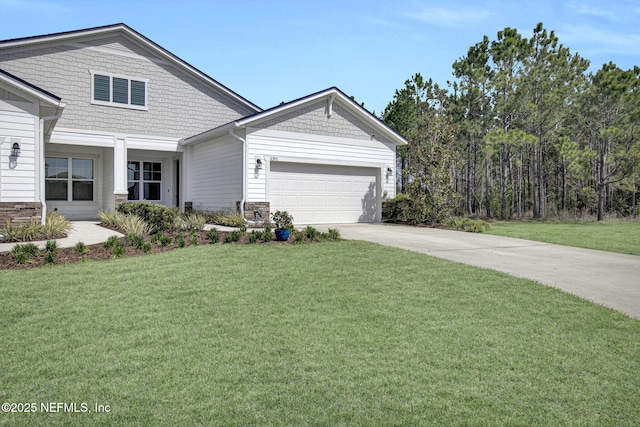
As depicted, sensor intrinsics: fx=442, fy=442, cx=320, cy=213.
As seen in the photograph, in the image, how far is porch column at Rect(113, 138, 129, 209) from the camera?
16.7 meters

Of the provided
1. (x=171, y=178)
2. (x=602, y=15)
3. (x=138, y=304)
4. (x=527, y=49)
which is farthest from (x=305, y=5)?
(x=527, y=49)

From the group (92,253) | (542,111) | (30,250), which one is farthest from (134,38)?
(542,111)

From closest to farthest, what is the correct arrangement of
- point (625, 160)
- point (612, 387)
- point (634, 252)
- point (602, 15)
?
point (612, 387) < point (634, 252) < point (602, 15) < point (625, 160)

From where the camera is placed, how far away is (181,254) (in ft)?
28.1

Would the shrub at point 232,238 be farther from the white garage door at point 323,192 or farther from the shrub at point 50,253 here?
the white garage door at point 323,192

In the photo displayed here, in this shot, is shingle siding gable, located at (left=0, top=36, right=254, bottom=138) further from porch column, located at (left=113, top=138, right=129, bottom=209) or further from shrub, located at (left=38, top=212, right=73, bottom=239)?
shrub, located at (left=38, top=212, right=73, bottom=239)

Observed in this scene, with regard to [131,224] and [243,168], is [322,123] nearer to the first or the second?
[243,168]

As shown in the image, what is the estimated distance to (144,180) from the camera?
62.6 ft

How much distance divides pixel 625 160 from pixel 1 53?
27.9m

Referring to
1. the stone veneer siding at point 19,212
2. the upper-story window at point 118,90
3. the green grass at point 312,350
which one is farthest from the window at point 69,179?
the green grass at point 312,350

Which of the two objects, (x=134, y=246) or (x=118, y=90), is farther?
(x=118, y=90)

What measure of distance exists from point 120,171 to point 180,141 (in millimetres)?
2694

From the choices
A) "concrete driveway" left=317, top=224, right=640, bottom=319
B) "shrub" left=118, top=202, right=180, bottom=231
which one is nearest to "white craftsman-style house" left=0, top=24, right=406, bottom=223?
"shrub" left=118, top=202, right=180, bottom=231

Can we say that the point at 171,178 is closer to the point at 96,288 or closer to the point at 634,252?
the point at 96,288
